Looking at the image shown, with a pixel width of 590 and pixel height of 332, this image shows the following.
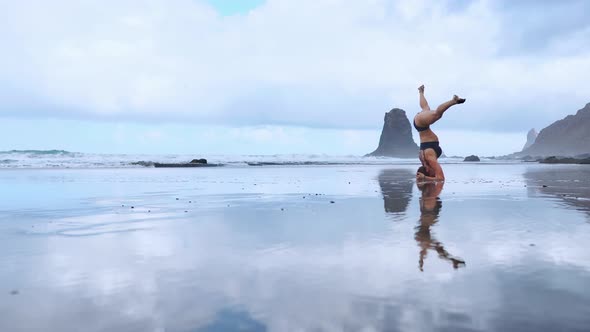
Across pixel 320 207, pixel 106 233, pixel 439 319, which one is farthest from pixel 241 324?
pixel 320 207

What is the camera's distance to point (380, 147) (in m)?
159

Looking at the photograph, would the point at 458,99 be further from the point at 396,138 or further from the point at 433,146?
the point at 396,138

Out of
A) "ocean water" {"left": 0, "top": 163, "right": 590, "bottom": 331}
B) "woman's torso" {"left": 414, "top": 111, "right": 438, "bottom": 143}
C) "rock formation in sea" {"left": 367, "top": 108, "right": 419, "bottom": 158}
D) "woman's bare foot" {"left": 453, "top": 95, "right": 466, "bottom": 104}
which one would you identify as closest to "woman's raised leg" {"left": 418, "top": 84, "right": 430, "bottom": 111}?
"woman's torso" {"left": 414, "top": 111, "right": 438, "bottom": 143}

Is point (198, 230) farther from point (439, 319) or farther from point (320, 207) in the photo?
point (439, 319)

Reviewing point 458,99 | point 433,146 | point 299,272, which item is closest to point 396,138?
point 433,146

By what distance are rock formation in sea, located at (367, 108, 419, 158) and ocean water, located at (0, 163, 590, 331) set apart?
147m

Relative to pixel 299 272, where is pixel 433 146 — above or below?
above

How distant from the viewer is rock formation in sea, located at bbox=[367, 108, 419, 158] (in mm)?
153625

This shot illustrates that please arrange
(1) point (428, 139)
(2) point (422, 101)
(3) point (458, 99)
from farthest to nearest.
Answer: (2) point (422, 101) → (1) point (428, 139) → (3) point (458, 99)

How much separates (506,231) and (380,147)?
6051 inches

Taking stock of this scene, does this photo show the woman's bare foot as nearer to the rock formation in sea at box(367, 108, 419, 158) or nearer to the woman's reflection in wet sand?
the woman's reflection in wet sand

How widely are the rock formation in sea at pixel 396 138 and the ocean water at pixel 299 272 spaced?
14663 cm

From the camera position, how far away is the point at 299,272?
5.00 metres

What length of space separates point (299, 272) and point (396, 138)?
155 meters
